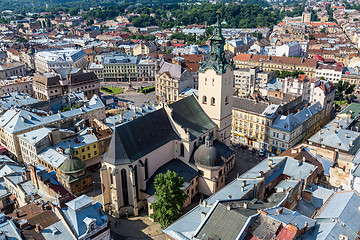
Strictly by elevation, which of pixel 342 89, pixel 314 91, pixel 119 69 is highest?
pixel 314 91

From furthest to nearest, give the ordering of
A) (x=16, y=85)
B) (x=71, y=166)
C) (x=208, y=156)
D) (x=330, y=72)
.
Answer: (x=330, y=72), (x=16, y=85), (x=71, y=166), (x=208, y=156)

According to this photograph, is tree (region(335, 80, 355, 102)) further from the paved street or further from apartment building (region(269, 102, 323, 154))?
the paved street

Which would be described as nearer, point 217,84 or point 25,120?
point 217,84

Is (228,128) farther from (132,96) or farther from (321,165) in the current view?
(132,96)

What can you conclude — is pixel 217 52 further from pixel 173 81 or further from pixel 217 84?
pixel 173 81

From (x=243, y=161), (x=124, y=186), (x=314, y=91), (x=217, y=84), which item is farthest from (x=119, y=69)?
(x=124, y=186)

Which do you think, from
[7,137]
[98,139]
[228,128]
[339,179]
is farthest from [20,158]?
[339,179]

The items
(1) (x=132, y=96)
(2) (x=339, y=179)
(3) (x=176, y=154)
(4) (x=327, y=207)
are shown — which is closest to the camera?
(4) (x=327, y=207)

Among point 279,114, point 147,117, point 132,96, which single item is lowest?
point 132,96
